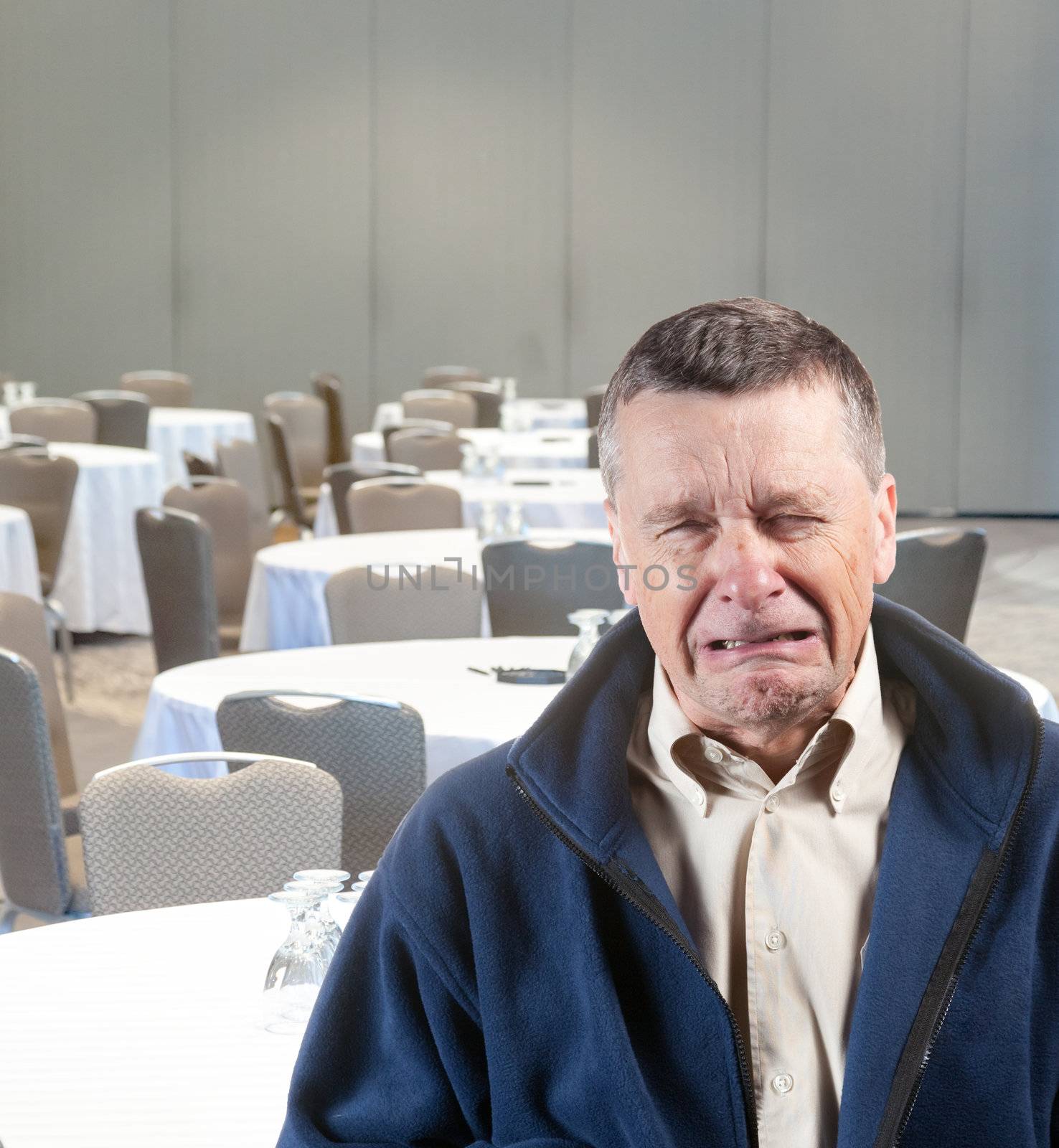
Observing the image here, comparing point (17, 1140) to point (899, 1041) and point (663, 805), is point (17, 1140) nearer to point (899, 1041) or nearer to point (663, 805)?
point (663, 805)

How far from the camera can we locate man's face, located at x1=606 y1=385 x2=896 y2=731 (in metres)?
1.26

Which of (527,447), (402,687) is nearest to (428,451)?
(527,447)

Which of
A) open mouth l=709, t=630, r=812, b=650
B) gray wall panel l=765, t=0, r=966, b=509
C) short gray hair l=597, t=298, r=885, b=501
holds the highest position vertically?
gray wall panel l=765, t=0, r=966, b=509

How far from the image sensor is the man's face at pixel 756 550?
1.26m

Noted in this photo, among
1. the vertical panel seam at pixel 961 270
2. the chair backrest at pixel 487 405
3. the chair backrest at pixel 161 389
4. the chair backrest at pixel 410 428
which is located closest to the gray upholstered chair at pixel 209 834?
the chair backrest at pixel 410 428

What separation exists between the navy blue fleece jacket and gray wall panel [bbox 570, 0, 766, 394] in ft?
37.8

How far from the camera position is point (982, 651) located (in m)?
8.01

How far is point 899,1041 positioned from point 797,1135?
13cm

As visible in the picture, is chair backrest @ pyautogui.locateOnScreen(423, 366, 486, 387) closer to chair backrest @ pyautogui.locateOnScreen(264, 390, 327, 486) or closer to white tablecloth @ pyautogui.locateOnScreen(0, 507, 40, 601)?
chair backrest @ pyautogui.locateOnScreen(264, 390, 327, 486)

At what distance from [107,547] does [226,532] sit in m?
2.24

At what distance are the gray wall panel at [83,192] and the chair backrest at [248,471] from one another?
228 inches

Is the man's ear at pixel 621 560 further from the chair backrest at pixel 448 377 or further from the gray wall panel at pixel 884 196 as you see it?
the gray wall panel at pixel 884 196

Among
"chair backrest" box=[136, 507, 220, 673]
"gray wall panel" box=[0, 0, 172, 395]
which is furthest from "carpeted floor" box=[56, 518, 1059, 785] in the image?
"gray wall panel" box=[0, 0, 172, 395]

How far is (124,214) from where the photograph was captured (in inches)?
510
